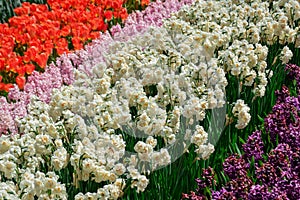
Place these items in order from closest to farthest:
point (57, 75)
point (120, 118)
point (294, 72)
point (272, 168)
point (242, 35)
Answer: point (272, 168) → point (120, 118) → point (294, 72) → point (57, 75) → point (242, 35)

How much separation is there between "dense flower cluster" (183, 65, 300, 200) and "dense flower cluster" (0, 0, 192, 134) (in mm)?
1369

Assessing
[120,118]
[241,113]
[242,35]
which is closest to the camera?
[120,118]

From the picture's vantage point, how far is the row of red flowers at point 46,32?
421 cm

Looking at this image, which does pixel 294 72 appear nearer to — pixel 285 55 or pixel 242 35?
pixel 285 55

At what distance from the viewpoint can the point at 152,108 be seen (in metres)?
2.93

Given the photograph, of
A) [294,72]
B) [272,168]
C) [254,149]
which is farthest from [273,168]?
[294,72]

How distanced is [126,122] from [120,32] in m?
1.79

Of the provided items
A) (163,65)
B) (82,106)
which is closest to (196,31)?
(163,65)

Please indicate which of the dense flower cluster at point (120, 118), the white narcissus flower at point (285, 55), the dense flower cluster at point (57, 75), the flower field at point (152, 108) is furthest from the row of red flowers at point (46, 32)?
the white narcissus flower at point (285, 55)

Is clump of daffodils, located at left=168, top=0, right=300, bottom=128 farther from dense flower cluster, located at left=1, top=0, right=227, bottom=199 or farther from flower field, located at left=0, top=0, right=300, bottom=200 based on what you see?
dense flower cluster, located at left=1, top=0, right=227, bottom=199

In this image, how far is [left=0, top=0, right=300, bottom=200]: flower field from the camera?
103 inches

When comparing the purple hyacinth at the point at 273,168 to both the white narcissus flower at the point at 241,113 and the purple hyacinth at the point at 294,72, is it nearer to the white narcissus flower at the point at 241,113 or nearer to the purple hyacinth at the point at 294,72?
the white narcissus flower at the point at 241,113

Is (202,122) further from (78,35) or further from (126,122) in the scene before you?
(78,35)

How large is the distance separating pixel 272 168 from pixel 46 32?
2653 mm
